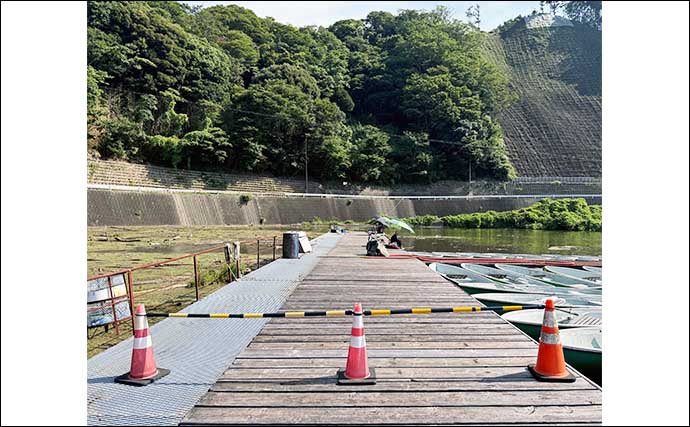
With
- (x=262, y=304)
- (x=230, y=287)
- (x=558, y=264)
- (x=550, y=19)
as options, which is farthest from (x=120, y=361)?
(x=550, y=19)

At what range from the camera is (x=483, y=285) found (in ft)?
28.6

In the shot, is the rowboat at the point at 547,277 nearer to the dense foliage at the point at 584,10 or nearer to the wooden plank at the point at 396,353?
the wooden plank at the point at 396,353

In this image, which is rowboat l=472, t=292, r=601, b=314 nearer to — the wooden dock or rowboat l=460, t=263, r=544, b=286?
rowboat l=460, t=263, r=544, b=286

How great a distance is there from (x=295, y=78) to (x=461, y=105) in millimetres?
20343

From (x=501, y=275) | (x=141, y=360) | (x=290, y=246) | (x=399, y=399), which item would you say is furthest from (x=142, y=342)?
(x=501, y=275)

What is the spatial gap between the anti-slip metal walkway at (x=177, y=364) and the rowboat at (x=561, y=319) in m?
3.36

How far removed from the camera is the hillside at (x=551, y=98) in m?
54.8

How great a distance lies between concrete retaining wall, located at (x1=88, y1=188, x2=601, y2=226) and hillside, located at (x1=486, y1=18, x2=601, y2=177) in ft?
47.0

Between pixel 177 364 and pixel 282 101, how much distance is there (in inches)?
1566

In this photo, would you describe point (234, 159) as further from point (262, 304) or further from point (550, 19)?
point (550, 19)

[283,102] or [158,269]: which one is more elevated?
[283,102]

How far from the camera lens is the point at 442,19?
256 feet

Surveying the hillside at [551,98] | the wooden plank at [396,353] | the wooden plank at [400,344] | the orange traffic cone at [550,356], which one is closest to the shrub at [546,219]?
the hillside at [551,98]

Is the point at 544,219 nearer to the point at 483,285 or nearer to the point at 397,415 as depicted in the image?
the point at 483,285
